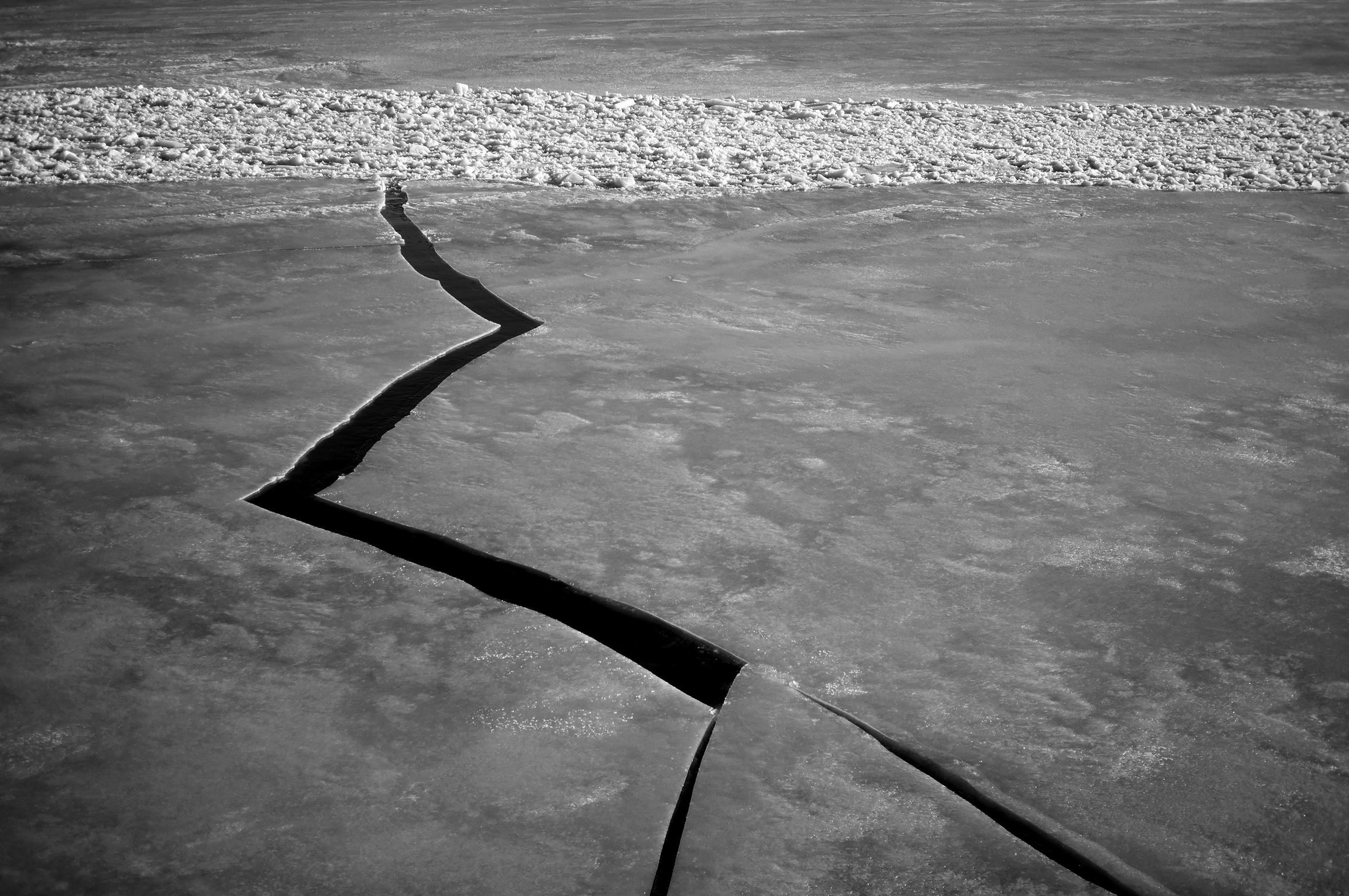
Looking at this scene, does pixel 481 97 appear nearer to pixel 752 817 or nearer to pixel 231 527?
pixel 231 527

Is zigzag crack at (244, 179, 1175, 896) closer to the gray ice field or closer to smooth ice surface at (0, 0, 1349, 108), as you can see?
the gray ice field

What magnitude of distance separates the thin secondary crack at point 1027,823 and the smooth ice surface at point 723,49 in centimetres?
576

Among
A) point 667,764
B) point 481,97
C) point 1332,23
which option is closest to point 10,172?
point 481,97

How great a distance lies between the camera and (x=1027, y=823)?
1.24 meters

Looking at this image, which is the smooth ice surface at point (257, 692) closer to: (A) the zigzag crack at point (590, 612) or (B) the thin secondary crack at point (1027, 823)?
(A) the zigzag crack at point (590, 612)

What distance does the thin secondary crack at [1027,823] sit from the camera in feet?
3.82

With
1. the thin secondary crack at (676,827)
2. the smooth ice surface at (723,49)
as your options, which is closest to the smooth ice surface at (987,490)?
the thin secondary crack at (676,827)

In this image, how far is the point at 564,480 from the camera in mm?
1979

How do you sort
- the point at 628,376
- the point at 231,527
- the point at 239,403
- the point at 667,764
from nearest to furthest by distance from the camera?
the point at 667,764 → the point at 231,527 → the point at 239,403 → the point at 628,376

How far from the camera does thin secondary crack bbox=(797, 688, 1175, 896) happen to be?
1.16 meters

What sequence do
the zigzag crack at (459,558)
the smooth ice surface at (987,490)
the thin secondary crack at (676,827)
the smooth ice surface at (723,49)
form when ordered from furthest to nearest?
the smooth ice surface at (723,49) → the zigzag crack at (459,558) → the smooth ice surface at (987,490) → the thin secondary crack at (676,827)

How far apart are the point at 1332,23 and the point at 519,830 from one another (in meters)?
12.9

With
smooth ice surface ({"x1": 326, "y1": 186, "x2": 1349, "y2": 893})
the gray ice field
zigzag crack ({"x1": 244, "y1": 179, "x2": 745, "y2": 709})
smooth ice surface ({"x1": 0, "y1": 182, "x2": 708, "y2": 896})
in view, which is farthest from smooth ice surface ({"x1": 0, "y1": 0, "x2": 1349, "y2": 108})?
smooth ice surface ({"x1": 0, "y1": 182, "x2": 708, "y2": 896})

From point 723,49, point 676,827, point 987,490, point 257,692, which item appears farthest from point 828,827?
point 723,49
